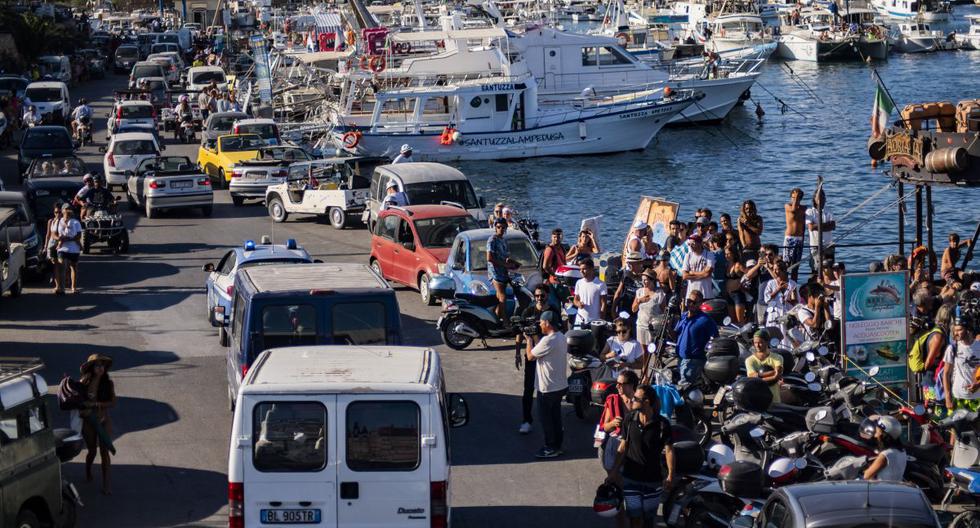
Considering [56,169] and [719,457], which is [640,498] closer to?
[719,457]

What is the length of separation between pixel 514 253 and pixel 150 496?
9.18 m

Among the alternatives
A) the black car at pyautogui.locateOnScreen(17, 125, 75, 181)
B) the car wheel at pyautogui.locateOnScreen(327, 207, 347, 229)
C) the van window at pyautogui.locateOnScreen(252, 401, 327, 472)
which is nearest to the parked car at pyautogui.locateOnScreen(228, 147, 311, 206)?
the car wheel at pyautogui.locateOnScreen(327, 207, 347, 229)

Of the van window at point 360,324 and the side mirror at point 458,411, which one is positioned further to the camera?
the van window at point 360,324

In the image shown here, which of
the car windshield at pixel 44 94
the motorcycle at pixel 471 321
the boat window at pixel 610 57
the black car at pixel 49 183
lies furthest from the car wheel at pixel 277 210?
the boat window at pixel 610 57

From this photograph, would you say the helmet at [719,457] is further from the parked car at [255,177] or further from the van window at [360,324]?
the parked car at [255,177]

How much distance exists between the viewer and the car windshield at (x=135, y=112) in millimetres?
46625

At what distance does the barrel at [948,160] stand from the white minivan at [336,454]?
8.27 metres

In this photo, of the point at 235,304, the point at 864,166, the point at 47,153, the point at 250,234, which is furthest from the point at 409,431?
the point at 864,166

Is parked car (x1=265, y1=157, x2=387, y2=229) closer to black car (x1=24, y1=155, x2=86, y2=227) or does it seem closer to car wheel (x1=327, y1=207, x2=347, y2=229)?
car wheel (x1=327, y1=207, x2=347, y2=229)

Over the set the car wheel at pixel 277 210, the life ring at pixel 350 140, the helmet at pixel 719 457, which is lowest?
the life ring at pixel 350 140

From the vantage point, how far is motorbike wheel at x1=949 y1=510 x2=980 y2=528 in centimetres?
1082

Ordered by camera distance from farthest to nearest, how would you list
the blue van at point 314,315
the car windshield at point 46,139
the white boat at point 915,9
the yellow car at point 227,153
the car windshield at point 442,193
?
the white boat at point 915,9, the car windshield at point 46,139, the yellow car at point 227,153, the car windshield at point 442,193, the blue van at point 314,315

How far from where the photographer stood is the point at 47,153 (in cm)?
3747

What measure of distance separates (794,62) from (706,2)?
475 inches
